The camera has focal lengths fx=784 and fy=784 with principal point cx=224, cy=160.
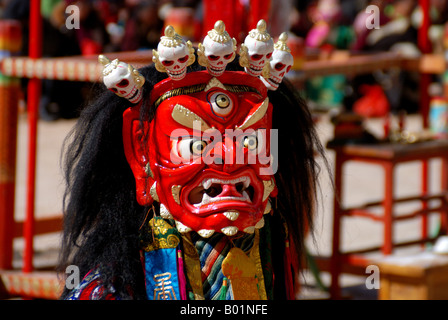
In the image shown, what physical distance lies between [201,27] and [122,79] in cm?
590

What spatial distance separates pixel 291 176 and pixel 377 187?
14.4ft

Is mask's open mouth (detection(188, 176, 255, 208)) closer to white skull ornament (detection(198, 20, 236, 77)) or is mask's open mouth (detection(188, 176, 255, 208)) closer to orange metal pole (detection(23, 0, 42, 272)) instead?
white skull ornament (detection(198, 20, 236, 77))

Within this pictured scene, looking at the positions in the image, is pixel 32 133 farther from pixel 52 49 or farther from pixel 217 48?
pixel 52 49

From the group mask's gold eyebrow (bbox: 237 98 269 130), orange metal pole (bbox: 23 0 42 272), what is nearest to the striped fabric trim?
mask's gold eyebrow (bbox: 237 98 269 130)

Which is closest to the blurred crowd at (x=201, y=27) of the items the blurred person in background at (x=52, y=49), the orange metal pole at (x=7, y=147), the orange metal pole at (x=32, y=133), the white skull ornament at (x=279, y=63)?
the blurred person in background at (x=52, y=49)

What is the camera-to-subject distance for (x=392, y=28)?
8.52 m

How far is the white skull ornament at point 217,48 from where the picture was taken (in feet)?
6.05

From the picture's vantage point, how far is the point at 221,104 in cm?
188

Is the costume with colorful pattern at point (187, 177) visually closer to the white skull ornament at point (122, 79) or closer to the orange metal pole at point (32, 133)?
the white skull ornament at point (122, 79)

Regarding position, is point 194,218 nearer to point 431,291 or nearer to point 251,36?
point 251,36

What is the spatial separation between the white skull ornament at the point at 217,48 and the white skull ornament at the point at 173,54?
1.4 inches

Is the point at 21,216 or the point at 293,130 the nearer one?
the point at 293,130

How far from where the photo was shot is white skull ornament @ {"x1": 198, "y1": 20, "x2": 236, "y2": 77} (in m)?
1.84

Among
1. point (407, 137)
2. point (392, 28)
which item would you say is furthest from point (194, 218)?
point (392, 28)
